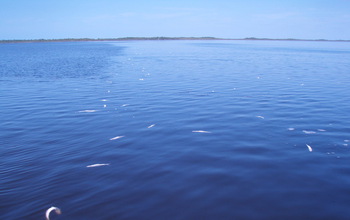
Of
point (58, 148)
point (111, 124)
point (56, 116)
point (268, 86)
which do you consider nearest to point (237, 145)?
point (111, 124)

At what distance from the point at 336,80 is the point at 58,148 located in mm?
28078

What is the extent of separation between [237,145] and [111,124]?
645 cm

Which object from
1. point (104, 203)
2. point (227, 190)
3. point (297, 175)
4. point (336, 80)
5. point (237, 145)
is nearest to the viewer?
point (104, 203)

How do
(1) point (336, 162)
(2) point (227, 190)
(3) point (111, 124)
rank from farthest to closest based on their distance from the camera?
(3) point (111, 124) < (1) point (336, 162) < (2) point (227, 190)

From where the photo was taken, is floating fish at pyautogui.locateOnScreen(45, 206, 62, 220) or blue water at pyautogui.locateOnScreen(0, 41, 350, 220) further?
blue water at pyautogui.locateOnScreen(0, 41, 350, 220)

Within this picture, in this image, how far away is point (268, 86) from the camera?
23.1 metres

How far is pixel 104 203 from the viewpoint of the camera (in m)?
6.68

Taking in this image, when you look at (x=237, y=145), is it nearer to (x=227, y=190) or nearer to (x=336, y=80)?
(x=227, y=190)

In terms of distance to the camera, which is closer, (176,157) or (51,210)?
(51,210)

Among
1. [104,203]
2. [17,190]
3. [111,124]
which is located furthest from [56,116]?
[104,203]

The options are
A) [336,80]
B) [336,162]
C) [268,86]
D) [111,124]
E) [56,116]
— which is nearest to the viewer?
[336,162]

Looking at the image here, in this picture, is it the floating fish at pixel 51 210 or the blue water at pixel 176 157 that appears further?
the blue water at pixel 176 157

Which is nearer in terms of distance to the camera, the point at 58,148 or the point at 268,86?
the point at 58,148

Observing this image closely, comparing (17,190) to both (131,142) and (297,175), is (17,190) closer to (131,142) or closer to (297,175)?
(131,142)
